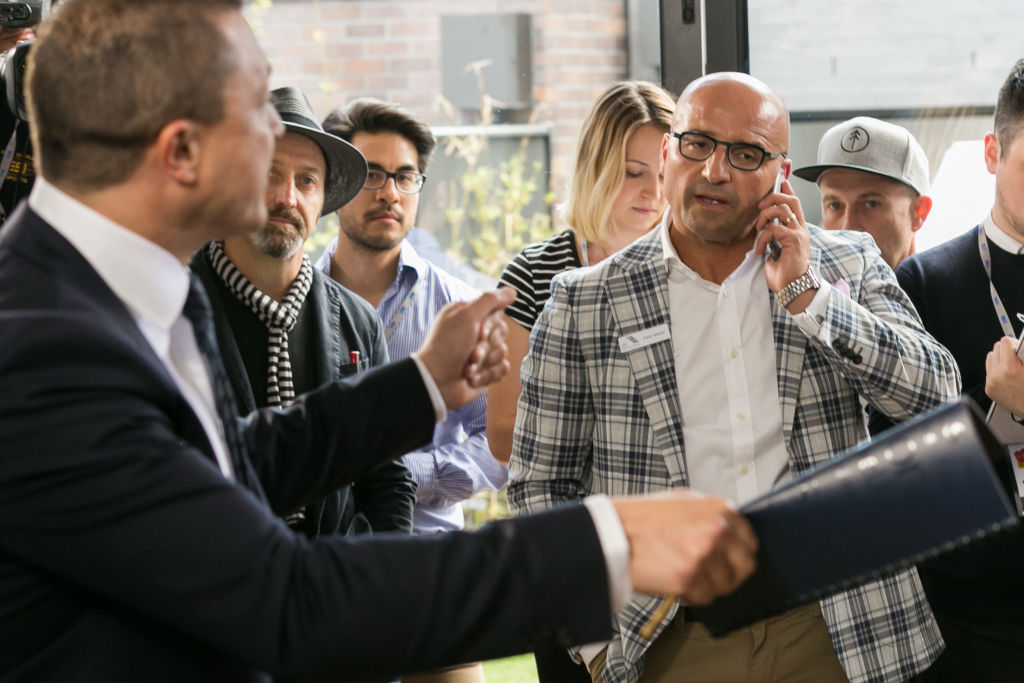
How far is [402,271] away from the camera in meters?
3.12

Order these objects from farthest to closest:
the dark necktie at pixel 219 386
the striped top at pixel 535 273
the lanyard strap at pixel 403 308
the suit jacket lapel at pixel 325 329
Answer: the lanyard strap at pixel 403 308
the striped top at pixel 535 273
the suit jacket lapel at pixel 325 329
the dark necktie at pixel 219 386

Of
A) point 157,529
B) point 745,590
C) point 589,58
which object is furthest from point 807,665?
point 589,58

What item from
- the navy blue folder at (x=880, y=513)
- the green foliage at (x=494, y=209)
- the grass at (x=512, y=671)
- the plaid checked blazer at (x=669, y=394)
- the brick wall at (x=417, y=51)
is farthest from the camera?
the green foliage at (x=494, y=209)

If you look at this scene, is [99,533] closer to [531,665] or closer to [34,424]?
[34,424]

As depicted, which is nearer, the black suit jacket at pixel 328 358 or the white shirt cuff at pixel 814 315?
the white shirt cuff at pixel 814 315

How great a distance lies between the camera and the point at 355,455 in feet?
4.97

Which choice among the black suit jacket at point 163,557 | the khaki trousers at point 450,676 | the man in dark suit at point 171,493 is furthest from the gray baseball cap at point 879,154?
the black suit jacket at point 163,557

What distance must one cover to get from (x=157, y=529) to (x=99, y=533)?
0.06m

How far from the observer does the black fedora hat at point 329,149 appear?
2.50 metres

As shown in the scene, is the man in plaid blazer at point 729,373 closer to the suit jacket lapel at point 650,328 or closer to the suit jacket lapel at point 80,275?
the suit jacket lapel at point 650,328

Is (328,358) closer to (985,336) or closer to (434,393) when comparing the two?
(434,393)

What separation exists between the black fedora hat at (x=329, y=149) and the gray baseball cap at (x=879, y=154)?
1.26m

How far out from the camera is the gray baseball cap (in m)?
2.84

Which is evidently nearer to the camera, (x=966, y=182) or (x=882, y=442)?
(x=882, y=442)
